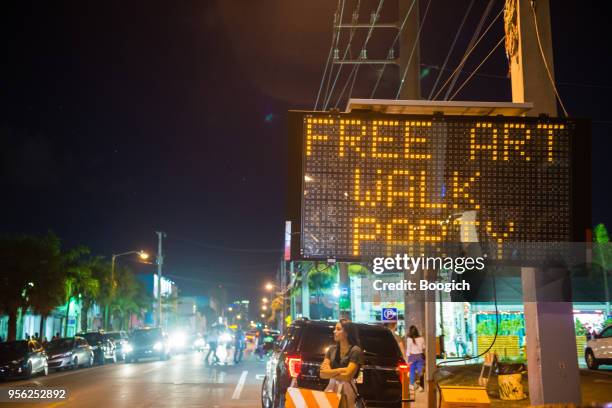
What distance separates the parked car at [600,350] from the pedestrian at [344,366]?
53.6 ft

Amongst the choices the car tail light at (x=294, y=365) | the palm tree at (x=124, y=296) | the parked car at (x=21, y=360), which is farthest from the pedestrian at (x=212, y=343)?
the palm tree at (x=124, y=296)

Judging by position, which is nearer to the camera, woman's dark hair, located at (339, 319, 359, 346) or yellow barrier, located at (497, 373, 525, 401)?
woman's dark hair, located at (339, 319, 359, 346)

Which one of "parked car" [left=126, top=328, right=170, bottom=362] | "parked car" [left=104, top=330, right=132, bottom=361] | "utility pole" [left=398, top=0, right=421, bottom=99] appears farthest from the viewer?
"parked car" [left=104, top=330, right=132, bottom=361]

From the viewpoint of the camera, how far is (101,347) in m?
37.0

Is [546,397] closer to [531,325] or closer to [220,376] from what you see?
[531,325]

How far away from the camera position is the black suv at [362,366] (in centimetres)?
1084

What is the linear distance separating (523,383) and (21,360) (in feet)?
57.8

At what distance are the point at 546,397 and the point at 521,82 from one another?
460 centimetres

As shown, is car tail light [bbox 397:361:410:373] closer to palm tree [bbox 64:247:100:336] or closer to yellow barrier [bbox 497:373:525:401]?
yellow barrier [bbox 497:373:525:401]

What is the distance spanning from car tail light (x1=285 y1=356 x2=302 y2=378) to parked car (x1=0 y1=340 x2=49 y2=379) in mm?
17375

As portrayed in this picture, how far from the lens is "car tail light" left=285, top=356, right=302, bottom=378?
10.8 metres

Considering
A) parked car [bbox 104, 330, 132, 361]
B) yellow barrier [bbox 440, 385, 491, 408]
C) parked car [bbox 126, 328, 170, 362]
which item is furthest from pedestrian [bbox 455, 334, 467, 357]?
yellow barrier [bbox 440, 385, 491, 408]

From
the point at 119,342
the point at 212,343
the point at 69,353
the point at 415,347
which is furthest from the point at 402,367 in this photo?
the point at 119,342

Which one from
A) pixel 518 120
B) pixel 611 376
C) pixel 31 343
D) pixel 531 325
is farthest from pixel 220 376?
pixel 518 120
